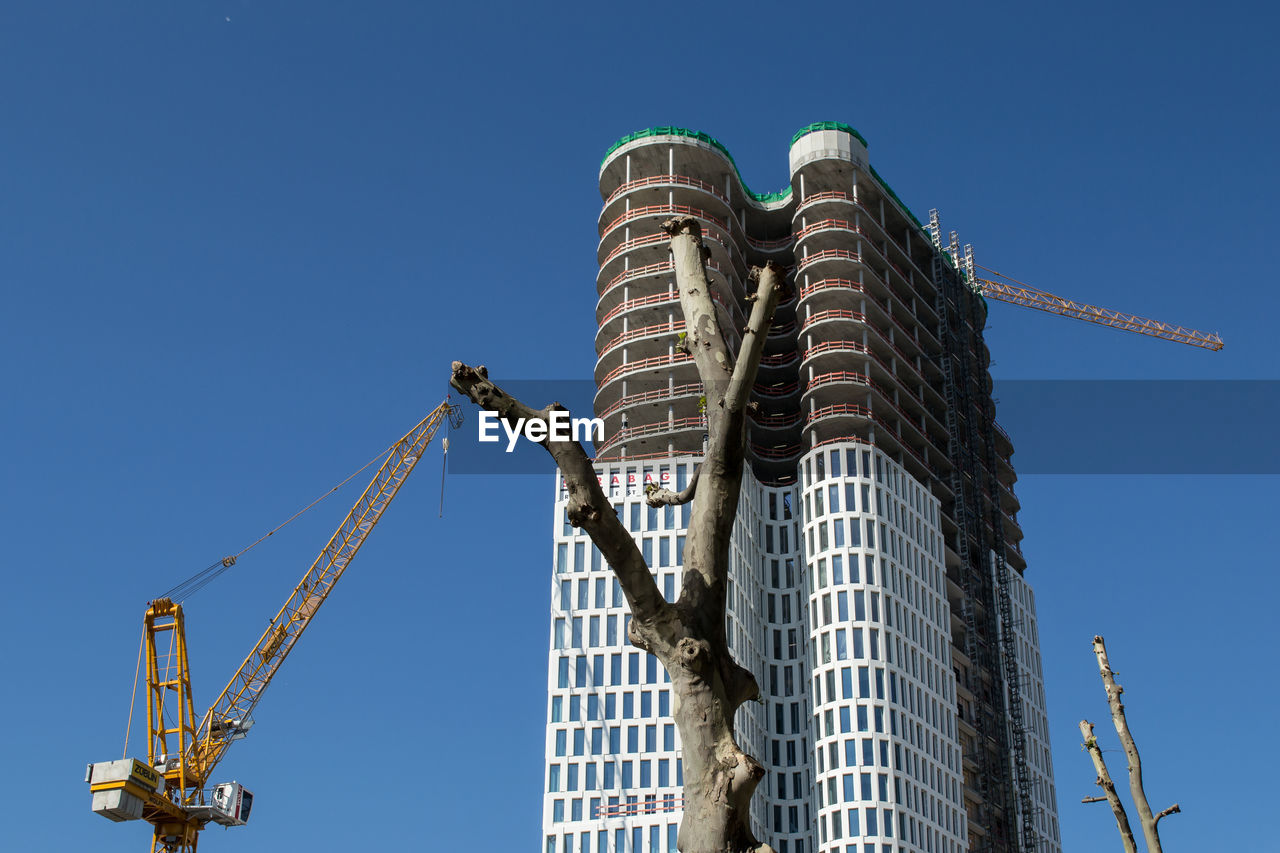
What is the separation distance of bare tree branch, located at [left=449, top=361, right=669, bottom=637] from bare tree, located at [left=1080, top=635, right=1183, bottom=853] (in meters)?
6.86

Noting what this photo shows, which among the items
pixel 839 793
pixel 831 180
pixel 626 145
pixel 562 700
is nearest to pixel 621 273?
pixel 626 145

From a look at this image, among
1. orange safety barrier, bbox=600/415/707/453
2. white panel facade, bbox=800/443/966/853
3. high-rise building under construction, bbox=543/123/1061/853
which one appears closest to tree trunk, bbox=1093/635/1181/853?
high-rise building under construction, bbox=543/123/1061/853

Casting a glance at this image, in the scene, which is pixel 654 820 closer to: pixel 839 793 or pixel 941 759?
pixel 839 793

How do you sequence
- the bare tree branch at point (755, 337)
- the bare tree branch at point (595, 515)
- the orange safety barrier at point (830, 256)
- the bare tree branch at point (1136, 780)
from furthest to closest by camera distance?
the orange safety barrier at point (830, 256) < the bare tree branch at point (1136, 780) < the bare tree branch at point (755, 337) < the bare tree branch at point (595, 515)

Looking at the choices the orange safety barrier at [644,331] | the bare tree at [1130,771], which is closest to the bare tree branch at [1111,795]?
the bare tree at [1130,771]

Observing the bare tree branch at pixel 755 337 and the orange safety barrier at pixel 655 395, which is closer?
the bare tree branch at pixel 755 337

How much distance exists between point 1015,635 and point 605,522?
12063cm

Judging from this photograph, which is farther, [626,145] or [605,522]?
[626,145]

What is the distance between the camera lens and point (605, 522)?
1230 centimetres

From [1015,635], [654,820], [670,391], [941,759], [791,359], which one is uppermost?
[791,359]

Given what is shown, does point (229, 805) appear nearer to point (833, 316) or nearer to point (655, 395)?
point (655, 395)

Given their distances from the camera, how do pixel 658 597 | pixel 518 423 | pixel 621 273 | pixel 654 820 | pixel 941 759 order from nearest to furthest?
pixel 658 597 → pixel 518 423 → pixel 654 820 → pixel 941 759 → pixel 621 273

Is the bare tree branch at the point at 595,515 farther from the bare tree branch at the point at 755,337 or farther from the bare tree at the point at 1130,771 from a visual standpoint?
the bare tree at the point at 1130,771

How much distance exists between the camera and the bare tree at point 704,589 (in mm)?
11672
